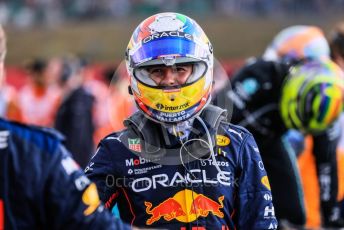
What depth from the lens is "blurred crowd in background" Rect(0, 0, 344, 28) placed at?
3072 cm

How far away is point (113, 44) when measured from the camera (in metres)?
34.9

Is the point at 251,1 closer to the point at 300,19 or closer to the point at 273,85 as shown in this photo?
the point at 300,19

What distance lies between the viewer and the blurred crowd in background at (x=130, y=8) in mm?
30719

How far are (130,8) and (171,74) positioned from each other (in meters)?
29.8

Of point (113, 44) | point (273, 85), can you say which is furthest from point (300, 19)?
point (273, 85)

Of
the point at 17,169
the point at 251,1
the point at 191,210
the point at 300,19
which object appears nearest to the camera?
the point at 17,169

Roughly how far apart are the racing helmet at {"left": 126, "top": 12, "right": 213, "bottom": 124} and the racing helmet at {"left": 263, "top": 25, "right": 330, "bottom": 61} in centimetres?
321

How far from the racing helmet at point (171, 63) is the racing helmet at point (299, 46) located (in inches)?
126

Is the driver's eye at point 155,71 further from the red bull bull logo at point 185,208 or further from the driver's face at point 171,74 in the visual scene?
the red bull bull logo at point 185,208

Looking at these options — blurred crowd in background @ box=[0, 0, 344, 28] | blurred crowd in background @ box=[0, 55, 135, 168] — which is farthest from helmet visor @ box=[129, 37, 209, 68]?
blurred crowd in background @ box=[0, 0, 344, 28]

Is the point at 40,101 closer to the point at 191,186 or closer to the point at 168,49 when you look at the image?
the point at 168,49

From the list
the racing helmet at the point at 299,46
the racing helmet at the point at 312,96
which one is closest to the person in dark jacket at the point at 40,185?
the racing helmet at the point at 312,96

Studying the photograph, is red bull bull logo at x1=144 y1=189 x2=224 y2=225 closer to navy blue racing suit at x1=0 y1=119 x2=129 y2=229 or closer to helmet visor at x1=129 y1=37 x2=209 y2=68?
helmet visor at x1=129 y1=37 x2=209 y2=68

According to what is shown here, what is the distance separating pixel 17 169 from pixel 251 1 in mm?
29814
